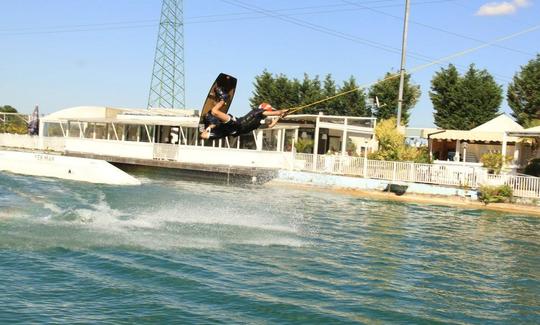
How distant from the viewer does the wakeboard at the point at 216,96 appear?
44.5 ft

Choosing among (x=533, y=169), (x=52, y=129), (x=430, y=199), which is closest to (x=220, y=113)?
(x=430, y=199)

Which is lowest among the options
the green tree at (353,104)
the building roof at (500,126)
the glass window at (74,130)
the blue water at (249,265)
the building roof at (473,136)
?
the blue water at (249,265)

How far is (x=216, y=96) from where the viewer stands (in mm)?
13672

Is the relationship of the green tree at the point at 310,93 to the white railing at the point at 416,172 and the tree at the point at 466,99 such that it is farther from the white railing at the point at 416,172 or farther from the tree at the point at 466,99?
the white railing at the point at 416,172

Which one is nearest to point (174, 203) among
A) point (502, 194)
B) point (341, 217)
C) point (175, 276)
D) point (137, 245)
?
point (341, 217)

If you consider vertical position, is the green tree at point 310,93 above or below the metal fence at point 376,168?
above

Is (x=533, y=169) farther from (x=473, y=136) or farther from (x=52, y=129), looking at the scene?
(x=52, y=129)

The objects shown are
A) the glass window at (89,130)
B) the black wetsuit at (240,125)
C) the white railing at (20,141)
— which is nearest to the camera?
the black wetsuit at (240,125)

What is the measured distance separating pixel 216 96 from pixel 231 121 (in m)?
0.75

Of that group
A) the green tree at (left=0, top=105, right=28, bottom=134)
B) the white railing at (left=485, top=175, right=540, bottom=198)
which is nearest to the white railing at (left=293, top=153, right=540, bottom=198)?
the white railing at (left=485, top=175, right=540, bottom=198)

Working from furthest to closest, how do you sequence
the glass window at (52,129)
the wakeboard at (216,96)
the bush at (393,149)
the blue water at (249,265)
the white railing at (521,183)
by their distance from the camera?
the glass window at (52,129) → the bush at (393,149) → the white railing at (521,183) → the wakeboard at (216,96) → the blue water at (249,265)

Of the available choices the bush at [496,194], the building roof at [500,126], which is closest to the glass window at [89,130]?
the building roof at [500,126]

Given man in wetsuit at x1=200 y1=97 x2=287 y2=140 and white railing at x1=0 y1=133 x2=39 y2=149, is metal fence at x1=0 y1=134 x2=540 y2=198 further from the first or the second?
man in wetsuit at x1=200 y1=97 x2=287 y2=140

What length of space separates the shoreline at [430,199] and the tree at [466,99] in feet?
66.3
